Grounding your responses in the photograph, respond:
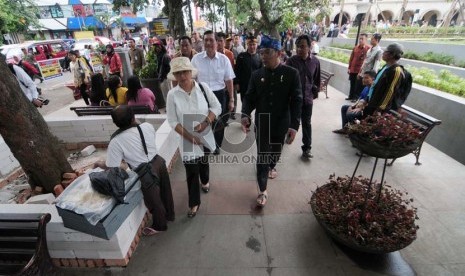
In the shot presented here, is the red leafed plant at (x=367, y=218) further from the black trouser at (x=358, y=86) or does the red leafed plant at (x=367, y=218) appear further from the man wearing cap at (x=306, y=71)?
the black trouser at (x=358, y=86)

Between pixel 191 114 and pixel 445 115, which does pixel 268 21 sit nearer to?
pixel 445 115

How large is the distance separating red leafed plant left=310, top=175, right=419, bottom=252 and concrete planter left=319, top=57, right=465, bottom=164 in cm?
285

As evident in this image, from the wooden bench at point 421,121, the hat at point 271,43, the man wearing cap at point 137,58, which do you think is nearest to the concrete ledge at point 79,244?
the hat at point 271,43

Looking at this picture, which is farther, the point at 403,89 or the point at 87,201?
the point at 403,89

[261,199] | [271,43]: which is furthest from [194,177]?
[271,43]

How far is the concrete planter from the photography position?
448cm

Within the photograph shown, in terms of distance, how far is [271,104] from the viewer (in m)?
3.14

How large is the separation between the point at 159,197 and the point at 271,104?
1718mm

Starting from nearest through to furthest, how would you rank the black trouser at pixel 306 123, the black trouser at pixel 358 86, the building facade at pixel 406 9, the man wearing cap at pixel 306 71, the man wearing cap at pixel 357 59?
the man wearing cap at pixel 306 71 < the black trouser at pixel 306 123 < the man wearing cap at pixel 357 59 < the black trouser at pixel 358 86 < the building facade at pixel 406 9

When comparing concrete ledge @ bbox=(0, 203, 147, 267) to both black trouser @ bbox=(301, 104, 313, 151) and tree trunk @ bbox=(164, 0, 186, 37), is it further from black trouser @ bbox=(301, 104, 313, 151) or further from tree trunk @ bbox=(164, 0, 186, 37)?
tree trunk @ bbox=(164, 0, 186, 37)

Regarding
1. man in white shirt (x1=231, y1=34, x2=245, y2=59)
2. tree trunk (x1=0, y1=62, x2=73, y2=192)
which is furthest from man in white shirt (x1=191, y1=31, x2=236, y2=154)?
man in white shirt (x1=231, y1=34, x2=245, y2=59)

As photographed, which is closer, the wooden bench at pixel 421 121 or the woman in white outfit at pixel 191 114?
the woman in white outfit at pixel 191 114

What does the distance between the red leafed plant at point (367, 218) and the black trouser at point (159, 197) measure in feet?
5.62

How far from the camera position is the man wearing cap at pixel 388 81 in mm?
3729
